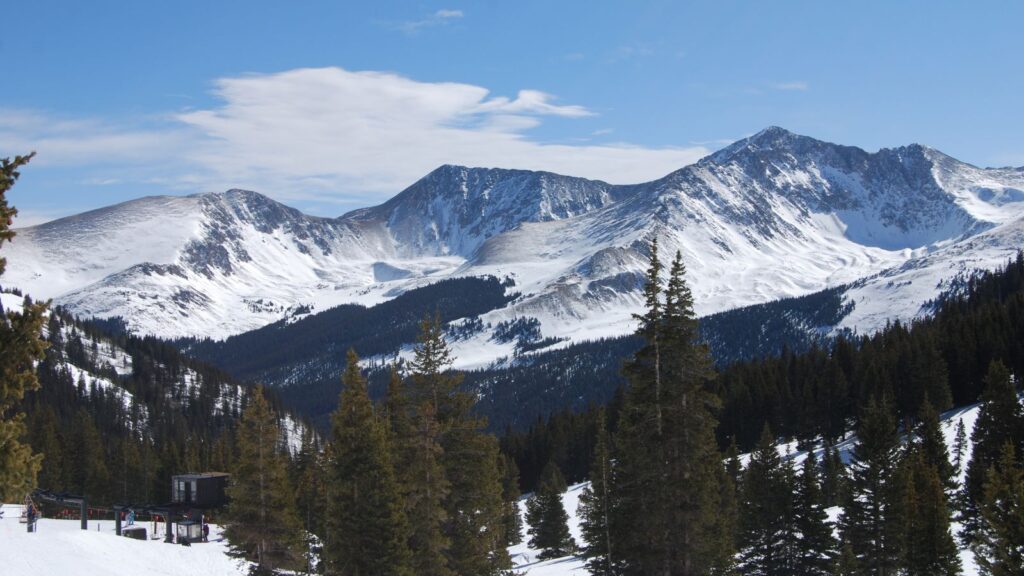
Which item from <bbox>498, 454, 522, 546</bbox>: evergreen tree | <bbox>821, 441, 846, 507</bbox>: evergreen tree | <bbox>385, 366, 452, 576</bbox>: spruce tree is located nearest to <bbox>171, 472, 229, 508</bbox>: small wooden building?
<bbox>498, 454, 522, 546</bbox>: evergreen tree

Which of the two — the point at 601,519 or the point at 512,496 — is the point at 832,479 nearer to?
the point at 601,519

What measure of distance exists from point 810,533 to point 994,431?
18.0 metres

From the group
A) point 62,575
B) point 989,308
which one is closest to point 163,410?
point 989,308

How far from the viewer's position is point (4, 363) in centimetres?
1680

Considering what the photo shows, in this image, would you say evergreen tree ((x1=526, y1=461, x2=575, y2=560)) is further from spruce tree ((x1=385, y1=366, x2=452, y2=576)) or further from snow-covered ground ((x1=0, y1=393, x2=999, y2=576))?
spruce tree ((x1=385, y1=366, x2=452, y2=576))

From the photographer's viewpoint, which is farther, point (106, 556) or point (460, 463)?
point (106, 556)

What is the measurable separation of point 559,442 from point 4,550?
95.1 meters

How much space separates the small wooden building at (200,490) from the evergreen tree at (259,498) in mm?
34068

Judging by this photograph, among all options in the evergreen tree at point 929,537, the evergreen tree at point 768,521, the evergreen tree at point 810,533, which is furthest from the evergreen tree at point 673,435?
the evergreen tree at point 810,533

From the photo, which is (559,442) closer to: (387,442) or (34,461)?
(387,442)

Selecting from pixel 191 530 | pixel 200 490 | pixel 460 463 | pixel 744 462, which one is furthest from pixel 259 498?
pixel 744 462

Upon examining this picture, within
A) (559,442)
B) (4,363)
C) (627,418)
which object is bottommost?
(559,442)

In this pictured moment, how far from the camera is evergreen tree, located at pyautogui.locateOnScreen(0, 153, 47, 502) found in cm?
1681

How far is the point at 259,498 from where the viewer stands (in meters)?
43.7
